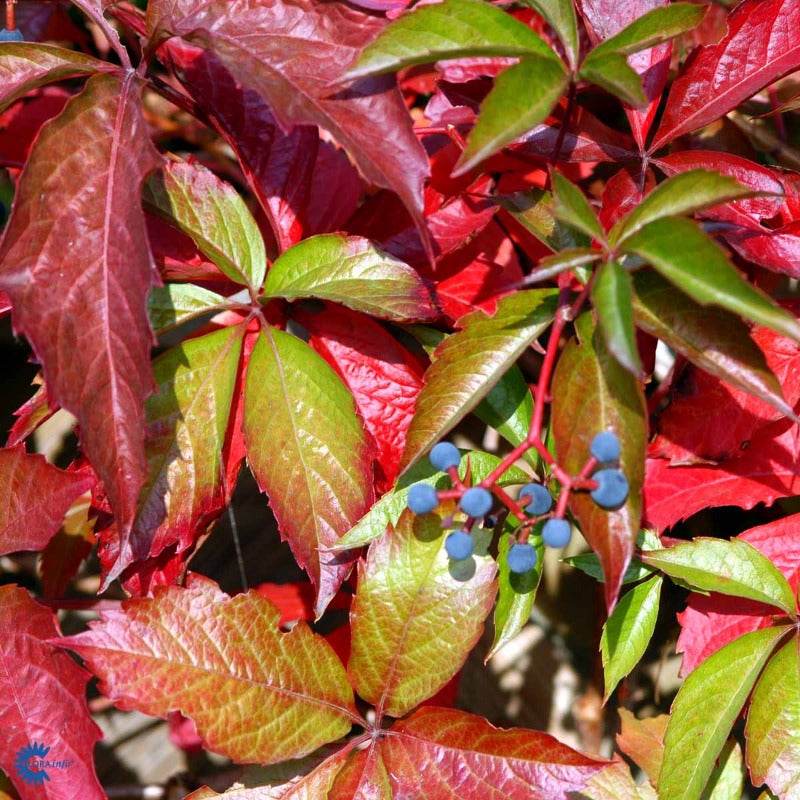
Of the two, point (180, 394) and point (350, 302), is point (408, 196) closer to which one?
point (350, 302)

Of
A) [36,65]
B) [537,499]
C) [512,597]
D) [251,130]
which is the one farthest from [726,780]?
[36,65]

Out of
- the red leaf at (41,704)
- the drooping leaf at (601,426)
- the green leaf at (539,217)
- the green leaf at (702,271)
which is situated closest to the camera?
the green leaf at (702,271)

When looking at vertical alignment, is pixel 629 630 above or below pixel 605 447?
below

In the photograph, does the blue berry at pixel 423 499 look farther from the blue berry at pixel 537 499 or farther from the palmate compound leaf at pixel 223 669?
the palmate compound leaf at pixel 223 669

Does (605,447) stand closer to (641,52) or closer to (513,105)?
(513,105)

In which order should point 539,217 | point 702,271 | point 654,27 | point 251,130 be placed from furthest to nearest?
point 251,130, point 539,217, point 654,27, point 702,271

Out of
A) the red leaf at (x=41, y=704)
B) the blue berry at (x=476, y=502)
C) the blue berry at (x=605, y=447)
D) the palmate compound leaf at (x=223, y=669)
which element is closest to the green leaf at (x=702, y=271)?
the blue berry at (x=605, y=447)
